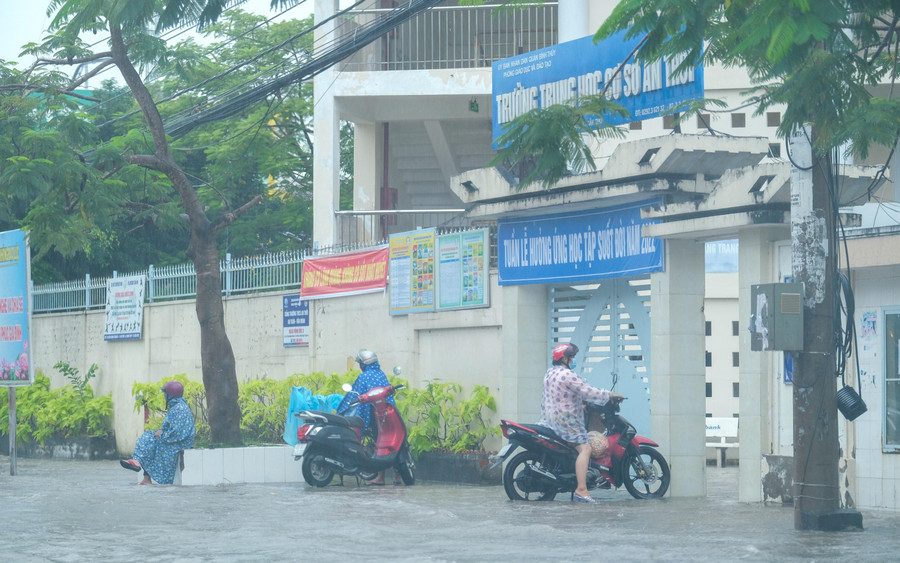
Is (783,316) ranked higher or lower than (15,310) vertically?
lower

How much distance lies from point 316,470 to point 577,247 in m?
4.01

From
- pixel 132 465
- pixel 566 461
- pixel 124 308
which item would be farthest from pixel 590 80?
pixel 124 308

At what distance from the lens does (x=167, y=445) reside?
52.2 ft

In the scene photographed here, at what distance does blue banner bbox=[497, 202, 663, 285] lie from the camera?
13.8 metres

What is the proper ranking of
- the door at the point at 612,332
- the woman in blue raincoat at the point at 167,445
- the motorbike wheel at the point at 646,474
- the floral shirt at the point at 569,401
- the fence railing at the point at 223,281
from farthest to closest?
the fence railing at the point at 223,281 → the woman in blue raincoat at the point at 167,445 → the door at the point at 612,332 → the motorbike wheel at the point at 646,474 → the floral shirt at the point at 569,401

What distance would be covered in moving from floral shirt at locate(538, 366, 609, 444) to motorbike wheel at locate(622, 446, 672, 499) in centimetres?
66

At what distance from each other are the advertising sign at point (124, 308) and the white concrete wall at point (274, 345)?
0.55ft

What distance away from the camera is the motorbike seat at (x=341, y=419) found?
15.0 meters

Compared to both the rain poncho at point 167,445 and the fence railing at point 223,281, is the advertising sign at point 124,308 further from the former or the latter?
the rain poncho at point 167,445

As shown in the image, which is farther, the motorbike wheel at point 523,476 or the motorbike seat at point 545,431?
the motorbike wheel at point 523,476

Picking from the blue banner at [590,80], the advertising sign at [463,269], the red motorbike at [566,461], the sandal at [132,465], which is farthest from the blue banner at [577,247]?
the sandal at [132,465]

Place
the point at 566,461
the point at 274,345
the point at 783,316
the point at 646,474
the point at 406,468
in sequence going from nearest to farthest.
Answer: the point at 783,316 → the point at 566,461 → the point at 646,474 → the point at 406,468 → the point at 274,345

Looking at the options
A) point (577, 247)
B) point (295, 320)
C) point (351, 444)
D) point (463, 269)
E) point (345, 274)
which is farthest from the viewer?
point (295, 320)

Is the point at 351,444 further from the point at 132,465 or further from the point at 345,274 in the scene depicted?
the point at 345,274
